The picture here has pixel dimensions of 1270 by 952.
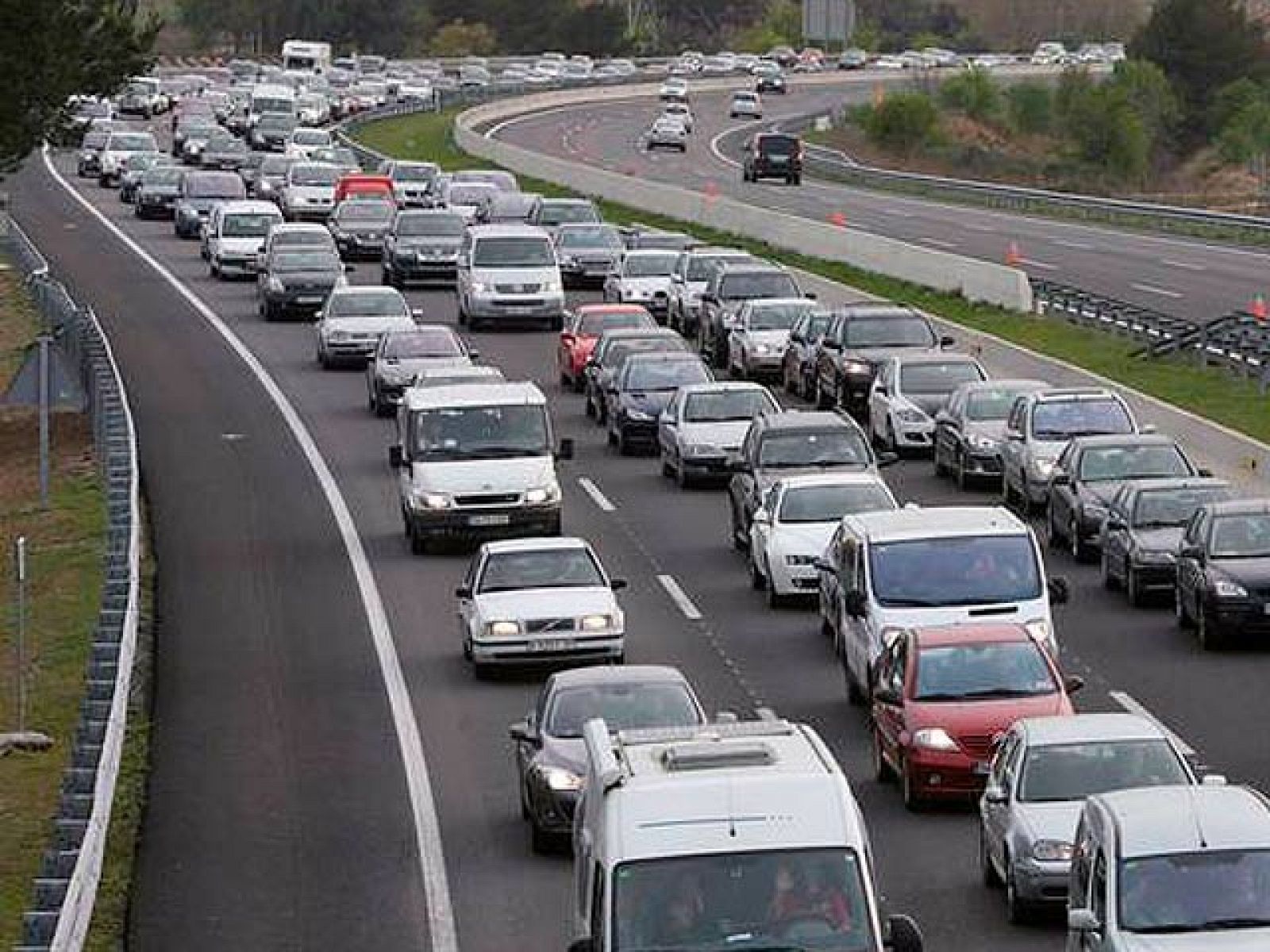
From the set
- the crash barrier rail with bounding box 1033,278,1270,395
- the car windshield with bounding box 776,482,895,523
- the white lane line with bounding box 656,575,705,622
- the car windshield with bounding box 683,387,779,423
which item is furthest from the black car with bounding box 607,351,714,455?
the car windshield with bounding box 776,482,895,523

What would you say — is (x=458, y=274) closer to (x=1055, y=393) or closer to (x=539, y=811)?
(x=1055, y=393)

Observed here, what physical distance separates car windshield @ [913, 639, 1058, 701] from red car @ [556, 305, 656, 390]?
27597mm

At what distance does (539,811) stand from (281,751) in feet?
16.8

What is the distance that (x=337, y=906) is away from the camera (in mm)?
22891

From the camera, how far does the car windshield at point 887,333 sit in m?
49.9

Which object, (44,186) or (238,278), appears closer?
(238,278)

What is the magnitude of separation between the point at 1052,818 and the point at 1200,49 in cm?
14961

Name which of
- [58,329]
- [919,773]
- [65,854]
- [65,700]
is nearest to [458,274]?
[58,329]

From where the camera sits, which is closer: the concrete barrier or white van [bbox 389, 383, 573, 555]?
white van [bbox 389, 383, 573, 555]

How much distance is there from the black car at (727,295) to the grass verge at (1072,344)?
327cm

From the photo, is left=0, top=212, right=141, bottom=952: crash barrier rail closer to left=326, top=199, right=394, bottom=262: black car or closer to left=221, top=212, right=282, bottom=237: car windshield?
left=221, top=212, right=282, bottom=237: car windshield

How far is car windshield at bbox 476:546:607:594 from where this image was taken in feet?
103

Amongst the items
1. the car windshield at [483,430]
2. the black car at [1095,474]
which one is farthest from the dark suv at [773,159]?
the black car at [1095,474]

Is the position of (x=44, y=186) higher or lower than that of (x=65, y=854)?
lower
